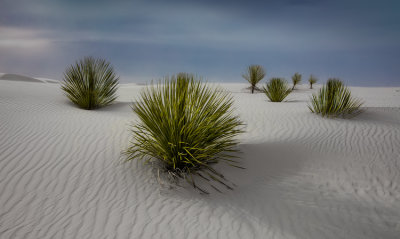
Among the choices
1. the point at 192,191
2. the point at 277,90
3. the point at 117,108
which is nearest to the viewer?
the point at 192,191

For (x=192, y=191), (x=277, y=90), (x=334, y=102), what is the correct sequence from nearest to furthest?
(x=192, y=191)
(x=334, y=102)
(x=277, y=90)

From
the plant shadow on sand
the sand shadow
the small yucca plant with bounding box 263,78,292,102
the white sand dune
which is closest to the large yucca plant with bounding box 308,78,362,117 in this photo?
the plant shadow on sand

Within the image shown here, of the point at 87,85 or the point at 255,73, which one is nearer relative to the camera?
the point at 87,85

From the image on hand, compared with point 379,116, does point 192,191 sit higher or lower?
lower

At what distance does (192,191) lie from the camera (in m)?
4.31

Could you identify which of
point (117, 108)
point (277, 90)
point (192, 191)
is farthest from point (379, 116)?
point (117, 108)

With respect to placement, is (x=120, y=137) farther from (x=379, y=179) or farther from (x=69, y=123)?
(x=379, y=179)

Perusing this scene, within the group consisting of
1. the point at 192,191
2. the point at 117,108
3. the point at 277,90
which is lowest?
the point at 192,191

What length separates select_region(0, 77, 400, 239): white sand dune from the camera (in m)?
3.51

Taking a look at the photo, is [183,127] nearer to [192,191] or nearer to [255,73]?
[192,191]

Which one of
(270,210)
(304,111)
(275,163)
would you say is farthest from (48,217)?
(304,111)

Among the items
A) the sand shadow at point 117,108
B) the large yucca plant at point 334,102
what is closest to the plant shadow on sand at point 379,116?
the large yucca plant at point 334,102

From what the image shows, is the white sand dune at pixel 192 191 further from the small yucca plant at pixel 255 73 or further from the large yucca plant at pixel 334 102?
the small yucca plant at pixel 255 73

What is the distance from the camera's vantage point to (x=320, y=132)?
7.01m
